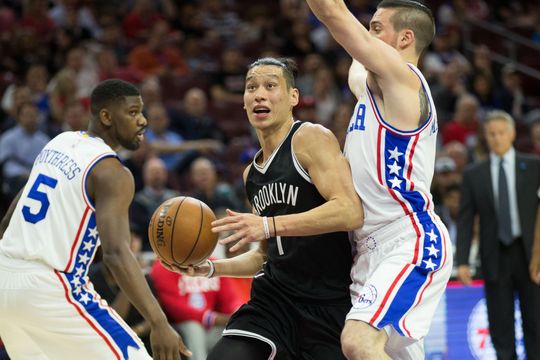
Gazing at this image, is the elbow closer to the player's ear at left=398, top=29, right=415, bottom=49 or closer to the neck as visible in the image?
the neck

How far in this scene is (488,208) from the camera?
7.89m

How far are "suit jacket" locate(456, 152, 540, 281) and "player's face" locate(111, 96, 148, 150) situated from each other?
390cm

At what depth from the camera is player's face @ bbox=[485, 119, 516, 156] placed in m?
7.88

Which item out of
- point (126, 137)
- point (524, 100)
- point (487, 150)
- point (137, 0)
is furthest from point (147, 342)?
point (524, 100)

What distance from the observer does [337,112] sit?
11203 mm

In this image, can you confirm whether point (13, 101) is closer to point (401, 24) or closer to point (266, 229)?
point (401, 24)

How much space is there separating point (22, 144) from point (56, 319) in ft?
18.0

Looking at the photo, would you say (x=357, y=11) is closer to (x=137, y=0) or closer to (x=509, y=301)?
(x=137, y=0)

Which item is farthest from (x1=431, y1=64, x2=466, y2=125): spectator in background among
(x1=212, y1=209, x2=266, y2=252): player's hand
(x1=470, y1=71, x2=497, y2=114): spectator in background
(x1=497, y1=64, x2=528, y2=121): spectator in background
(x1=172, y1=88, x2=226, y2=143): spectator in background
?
(x1=212, y1=209, x2=266, y2=252): player's hand

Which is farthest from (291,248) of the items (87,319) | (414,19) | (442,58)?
(442,58)

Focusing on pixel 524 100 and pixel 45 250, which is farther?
pixel 524 100

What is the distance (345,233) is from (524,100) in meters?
10.4

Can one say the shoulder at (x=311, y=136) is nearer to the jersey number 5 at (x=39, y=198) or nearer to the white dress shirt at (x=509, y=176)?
the jersey number 5 at (x=39, y=198)

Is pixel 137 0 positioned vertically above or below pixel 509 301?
above
